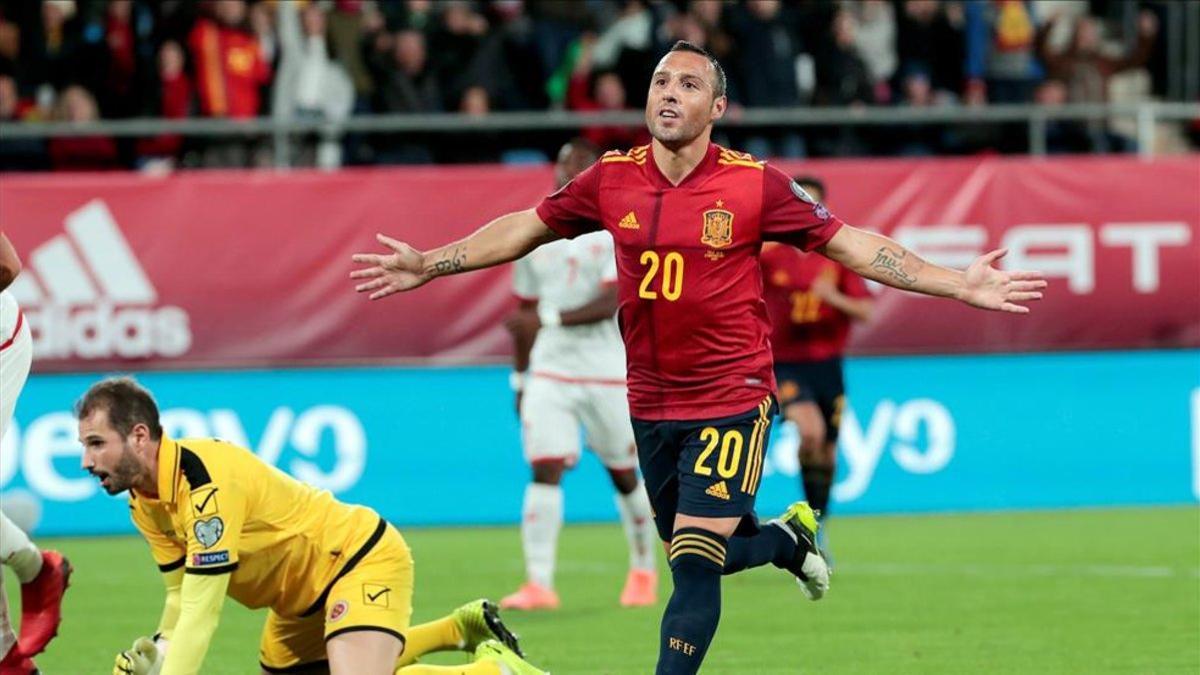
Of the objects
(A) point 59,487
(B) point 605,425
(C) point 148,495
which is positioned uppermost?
(C) point 148,495

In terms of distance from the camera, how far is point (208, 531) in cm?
729

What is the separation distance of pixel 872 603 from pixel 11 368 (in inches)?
197

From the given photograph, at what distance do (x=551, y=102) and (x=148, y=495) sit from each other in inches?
489

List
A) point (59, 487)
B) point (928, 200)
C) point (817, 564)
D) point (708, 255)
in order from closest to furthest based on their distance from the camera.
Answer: point (708, 255), point (817, 564), point (59, 487), point (928, 200)

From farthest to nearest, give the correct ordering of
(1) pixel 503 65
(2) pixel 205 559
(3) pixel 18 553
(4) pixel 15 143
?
(1) pixel 503 65 → (4) pixel 15 143 → (3) pixel 18 553 → (2) pixel 205 559

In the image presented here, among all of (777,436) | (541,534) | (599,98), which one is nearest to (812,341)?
(541,534)

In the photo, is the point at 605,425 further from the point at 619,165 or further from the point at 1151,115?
the point at 1151,115

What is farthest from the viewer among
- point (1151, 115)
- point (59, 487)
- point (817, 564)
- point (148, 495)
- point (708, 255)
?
point (1151, 115)

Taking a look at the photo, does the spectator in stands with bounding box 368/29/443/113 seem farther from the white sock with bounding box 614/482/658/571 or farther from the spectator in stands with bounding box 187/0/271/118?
the white sock with bounding box 614/482/658/571

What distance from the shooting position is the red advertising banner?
17.1 meters

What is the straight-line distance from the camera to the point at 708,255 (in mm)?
7953

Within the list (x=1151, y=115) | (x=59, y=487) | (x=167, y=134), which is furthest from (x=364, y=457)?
(x=1151, y=115)

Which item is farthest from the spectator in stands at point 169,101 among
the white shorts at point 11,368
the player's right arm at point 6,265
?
the player's right arm at point 6,265

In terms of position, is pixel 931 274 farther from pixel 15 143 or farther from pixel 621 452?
pixel 15 143
